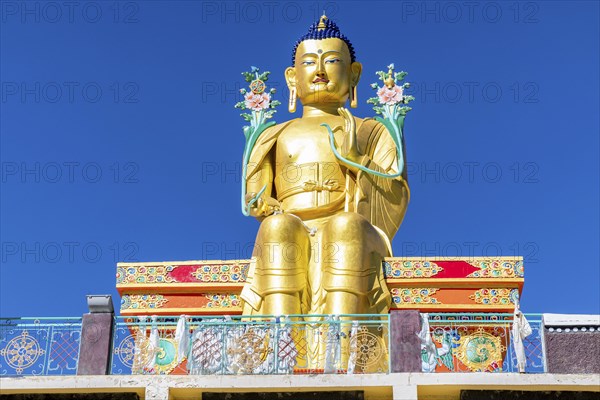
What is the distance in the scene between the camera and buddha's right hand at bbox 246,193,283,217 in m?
16.3

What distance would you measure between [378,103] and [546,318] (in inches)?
234

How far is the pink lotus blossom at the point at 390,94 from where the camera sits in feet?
55.2

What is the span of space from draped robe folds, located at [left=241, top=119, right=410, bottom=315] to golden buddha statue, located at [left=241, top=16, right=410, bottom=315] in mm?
13

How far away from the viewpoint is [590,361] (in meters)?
11.5

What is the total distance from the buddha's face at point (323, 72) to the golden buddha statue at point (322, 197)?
0.01 m

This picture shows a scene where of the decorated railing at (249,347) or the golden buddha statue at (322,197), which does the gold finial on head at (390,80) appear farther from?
the decorated railing at (249,347)

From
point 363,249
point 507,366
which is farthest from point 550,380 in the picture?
point 363,249

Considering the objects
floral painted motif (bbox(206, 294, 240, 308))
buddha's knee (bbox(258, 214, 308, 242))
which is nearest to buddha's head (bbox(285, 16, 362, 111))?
buddha's knee (bbox(258, 214, 308, 242))

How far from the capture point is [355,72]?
1784 cm

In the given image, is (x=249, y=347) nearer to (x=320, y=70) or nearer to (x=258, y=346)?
(x=258, y=346)

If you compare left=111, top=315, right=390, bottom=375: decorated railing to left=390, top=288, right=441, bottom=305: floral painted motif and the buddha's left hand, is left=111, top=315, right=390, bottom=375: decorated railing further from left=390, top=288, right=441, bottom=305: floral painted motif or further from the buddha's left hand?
the buddha's left hand

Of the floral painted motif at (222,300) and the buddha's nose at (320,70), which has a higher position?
the buddha's nose at (320,70)

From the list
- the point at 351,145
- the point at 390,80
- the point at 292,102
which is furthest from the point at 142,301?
the point at 390,80

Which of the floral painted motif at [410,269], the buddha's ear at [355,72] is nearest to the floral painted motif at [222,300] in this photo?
the floral painted motif at [410,269]
